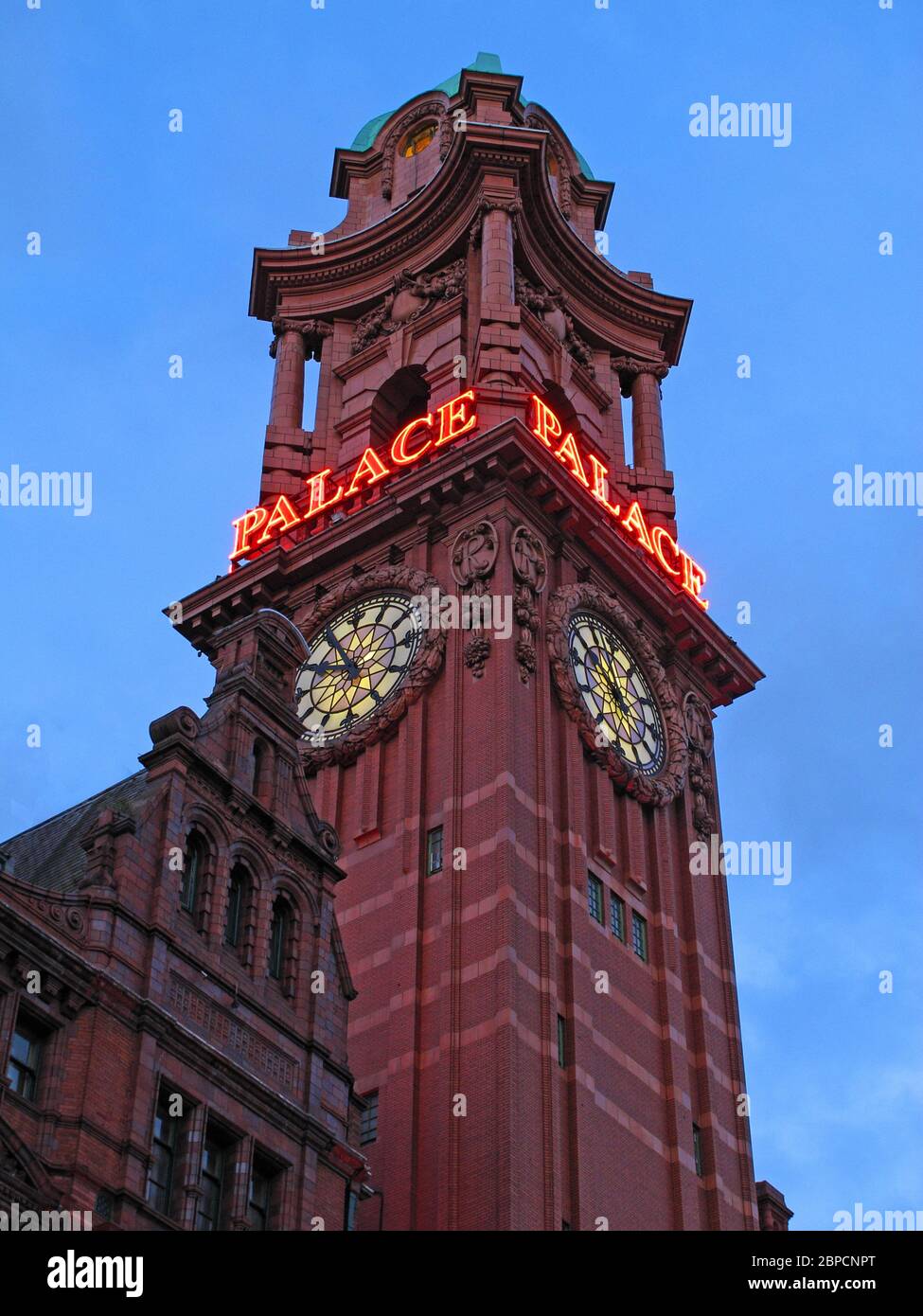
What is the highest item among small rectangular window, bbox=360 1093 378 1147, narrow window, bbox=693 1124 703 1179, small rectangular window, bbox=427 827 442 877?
small rectangular window, bbox=427 827 442 877

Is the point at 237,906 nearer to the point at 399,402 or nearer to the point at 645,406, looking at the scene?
the point at 399,402

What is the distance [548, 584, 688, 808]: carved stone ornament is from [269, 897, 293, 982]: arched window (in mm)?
26955

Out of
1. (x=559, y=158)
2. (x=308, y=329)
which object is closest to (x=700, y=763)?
(x=308, y=329)

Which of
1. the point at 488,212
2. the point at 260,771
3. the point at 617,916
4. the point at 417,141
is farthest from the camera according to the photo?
the point at 417,141

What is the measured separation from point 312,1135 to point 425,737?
29.3 metres

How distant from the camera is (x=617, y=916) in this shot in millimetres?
76000

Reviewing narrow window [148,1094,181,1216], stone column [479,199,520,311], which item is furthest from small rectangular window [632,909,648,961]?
narrow window [148,1094,181,1216]

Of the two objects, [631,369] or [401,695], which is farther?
[631,369]

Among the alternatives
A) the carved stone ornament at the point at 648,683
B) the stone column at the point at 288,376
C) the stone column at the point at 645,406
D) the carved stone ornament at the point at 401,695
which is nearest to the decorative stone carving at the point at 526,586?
the carved stone ornament at the point at 648,683

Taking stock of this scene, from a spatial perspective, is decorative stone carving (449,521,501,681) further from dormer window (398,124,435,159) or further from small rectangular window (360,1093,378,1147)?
dormer window (398,124,435,159)

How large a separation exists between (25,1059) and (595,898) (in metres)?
34.3

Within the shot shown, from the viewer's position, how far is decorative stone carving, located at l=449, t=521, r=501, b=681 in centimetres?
7662

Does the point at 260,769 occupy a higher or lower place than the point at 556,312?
lower

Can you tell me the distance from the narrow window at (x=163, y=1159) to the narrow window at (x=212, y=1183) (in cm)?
77
